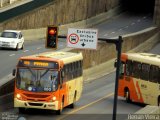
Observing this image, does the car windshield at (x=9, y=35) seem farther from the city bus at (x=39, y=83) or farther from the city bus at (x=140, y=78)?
the city bus at (x=39, y=83)

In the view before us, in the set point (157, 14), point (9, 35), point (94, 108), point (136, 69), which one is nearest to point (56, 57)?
point (94, 108)

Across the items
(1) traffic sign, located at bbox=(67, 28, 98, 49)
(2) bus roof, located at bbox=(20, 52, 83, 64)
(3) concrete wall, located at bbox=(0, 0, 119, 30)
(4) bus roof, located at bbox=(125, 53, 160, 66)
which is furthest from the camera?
(3) concrete wall, located at bbox=(0, 0, 119, 30)

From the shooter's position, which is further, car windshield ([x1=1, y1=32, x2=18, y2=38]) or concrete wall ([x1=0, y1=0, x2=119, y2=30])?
concrete wall ([x1=0, y1=0, x2=119, y2=30])

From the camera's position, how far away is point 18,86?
30859 millimetres

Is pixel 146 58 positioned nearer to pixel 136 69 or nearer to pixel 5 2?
pixel 136 69

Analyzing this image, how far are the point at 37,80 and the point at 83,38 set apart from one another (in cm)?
302

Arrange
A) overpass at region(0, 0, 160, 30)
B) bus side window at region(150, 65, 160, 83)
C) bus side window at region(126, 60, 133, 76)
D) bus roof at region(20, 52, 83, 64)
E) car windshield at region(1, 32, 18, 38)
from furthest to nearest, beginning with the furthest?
overpass at region(0, 0, 160, 30) → car windshield at region(1, 32, 18, 38) → bus side window at region(126, 60, 133, 76) → bus side window at region(150, 65, 160, 83) → bus roof at region(20, 52, 83, 64)

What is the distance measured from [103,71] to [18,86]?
25629mm

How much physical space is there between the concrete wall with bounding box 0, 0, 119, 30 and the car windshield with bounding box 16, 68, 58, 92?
114ft

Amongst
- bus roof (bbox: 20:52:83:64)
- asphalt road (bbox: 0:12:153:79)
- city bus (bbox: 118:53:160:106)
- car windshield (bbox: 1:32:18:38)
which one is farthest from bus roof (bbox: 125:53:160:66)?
car windshield (bbox: 1:32:18:38)

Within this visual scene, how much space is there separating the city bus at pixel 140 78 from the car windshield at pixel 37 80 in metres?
7.79

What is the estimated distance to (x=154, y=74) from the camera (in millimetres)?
36719

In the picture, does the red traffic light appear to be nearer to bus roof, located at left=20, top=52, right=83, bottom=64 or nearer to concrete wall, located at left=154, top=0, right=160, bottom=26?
bus roof, located at left=20, top=52, right=83, bottom=64

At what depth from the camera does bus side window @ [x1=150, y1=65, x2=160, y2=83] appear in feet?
120
